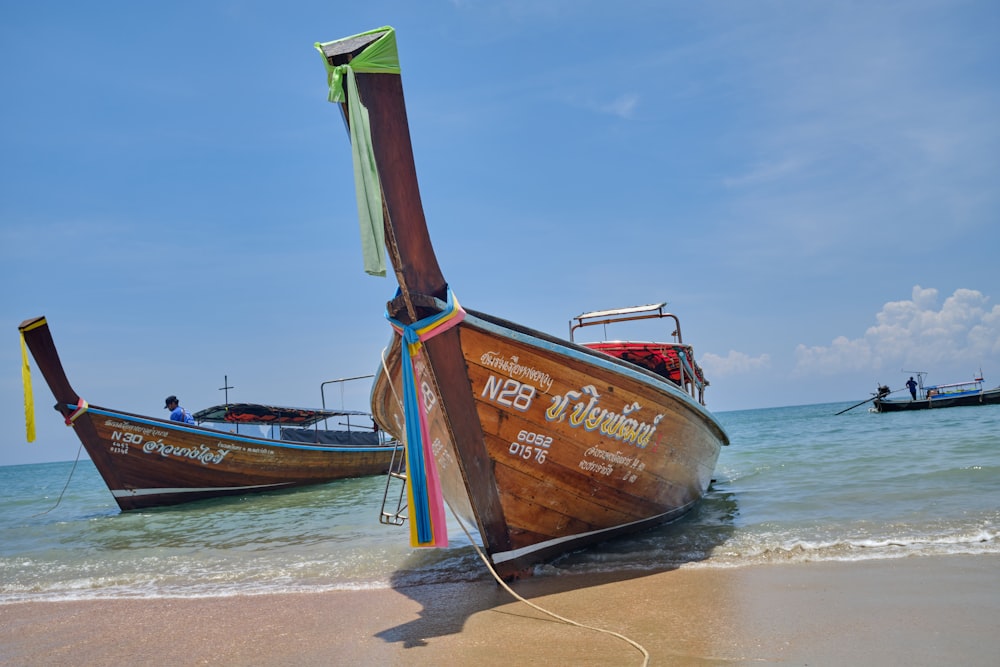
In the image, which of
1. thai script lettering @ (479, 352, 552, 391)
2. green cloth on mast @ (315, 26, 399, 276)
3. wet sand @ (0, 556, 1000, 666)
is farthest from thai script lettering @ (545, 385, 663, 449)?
green cloth on mast @ (315, 26, 399, 276)

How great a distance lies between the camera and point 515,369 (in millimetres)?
4383

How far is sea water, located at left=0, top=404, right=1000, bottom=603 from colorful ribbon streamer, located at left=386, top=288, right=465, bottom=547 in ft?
3.55

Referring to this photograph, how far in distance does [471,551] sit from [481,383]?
2694 mm

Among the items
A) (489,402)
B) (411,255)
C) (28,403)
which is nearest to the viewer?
(411,255)

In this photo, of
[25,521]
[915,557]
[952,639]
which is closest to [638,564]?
[915,557]

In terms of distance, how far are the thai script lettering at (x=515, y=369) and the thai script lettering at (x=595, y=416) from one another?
0.50 feet

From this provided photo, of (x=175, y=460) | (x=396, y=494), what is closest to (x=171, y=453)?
(x=175, y=460)

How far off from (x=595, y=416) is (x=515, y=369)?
2.60 ft

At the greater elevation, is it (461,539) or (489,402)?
(489,402)

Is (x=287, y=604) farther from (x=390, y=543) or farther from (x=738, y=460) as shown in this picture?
(x=738, y=460)

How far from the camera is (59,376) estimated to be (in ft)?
36.5

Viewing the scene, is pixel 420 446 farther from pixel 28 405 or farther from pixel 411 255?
pixel 28 405

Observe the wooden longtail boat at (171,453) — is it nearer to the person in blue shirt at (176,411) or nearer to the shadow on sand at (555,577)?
the person in blue shirt at (176,411)

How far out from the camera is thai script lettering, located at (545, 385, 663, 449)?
4602mm
